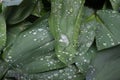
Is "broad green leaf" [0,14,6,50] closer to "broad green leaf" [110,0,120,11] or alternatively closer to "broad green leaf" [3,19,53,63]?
"broad green leaf" [3,19,53,63]

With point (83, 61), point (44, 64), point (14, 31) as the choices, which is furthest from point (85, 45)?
point (14, 31)

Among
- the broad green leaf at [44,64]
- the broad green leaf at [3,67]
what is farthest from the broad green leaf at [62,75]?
the broad green leaf at [3,67]

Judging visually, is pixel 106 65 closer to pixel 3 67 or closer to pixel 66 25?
pixel 66 25

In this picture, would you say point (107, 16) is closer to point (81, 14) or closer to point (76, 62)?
point (81, 14)

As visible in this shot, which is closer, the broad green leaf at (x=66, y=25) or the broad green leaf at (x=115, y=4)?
the broad green leaf at (x=66, y=25)

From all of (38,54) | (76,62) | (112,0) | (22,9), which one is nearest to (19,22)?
(22,9)

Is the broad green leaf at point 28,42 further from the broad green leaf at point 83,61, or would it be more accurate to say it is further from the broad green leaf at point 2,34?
the broad green leaf at point 83,61

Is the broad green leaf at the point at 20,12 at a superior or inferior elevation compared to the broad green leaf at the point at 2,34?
superior
